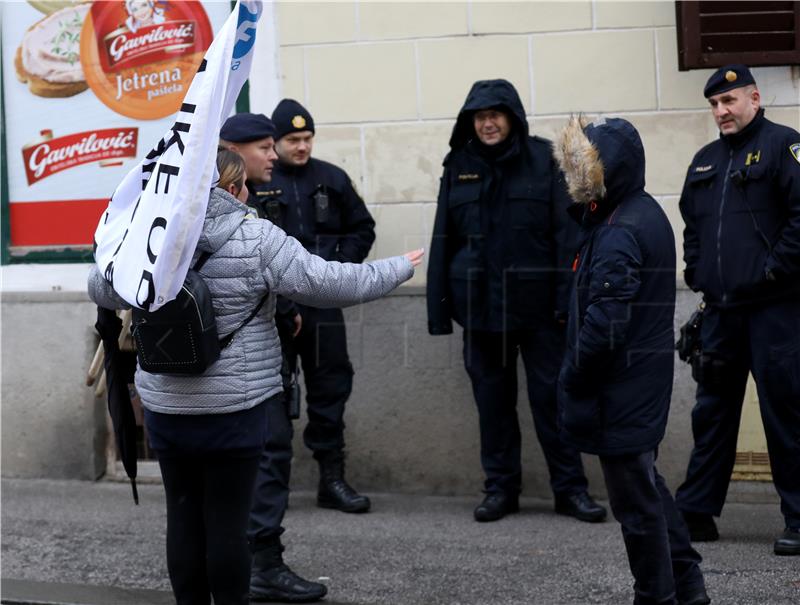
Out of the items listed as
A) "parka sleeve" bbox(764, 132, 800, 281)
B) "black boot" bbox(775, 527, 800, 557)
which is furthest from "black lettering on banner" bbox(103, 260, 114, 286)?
"black boot" bbox(775, 527, 800, 557)

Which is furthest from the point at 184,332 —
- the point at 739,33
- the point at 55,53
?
the point at 55,53

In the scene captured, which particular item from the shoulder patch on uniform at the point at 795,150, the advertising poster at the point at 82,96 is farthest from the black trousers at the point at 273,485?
the advertising poster at the point at 82,96

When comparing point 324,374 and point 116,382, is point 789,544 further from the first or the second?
point 116,382

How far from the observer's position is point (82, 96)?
7.14m

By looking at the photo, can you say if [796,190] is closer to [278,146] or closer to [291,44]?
[278,146]

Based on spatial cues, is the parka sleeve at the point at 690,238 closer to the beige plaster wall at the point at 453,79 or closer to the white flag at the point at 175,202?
the beige plaster wall at the point at 453,79

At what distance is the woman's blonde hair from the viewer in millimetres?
4035

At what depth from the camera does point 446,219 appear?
20.1ft

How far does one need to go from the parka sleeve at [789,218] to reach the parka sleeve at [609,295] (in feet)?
4.40

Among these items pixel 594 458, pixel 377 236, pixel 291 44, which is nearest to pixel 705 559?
pixel 594 458

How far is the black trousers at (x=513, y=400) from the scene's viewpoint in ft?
20.0

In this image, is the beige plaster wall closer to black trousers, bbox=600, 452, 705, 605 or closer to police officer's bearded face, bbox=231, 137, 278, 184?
police officer's bearded face, bbox=231, 137, 278, 184

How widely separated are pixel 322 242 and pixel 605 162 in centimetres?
233

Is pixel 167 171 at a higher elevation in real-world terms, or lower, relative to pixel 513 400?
higher
